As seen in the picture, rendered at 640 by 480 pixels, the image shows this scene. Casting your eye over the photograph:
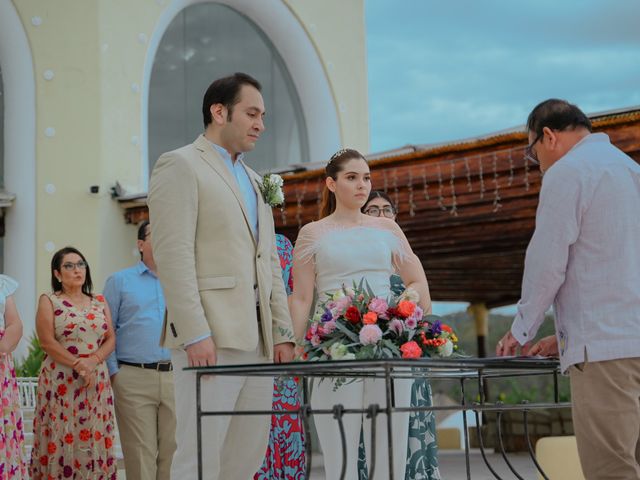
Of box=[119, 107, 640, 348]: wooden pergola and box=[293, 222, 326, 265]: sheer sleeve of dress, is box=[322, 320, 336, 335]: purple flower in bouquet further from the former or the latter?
box=[119, 107, 640, 348]: wooden pergola

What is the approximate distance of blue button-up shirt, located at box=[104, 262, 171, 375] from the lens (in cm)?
719

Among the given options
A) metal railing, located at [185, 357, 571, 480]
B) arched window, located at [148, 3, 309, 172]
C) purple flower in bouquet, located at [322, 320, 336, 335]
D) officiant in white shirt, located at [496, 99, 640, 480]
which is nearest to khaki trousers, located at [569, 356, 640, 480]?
officiant in white shirt, located at [496, 99, 640, 480]

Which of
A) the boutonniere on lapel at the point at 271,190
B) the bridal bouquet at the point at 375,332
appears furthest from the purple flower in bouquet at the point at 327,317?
the boutonniere on lapel at the point at 271,190

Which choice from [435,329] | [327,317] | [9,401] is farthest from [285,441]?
[435,329]

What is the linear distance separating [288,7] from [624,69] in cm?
4249

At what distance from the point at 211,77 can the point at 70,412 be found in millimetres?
6516

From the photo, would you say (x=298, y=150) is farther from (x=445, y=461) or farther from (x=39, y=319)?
(x=39, y=319)

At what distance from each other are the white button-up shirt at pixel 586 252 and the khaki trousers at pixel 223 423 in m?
1.13

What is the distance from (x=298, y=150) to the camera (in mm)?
13648

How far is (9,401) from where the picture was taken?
6.24 metres

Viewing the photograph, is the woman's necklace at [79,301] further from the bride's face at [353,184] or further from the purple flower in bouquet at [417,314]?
the purple flower in bouquet at [417,314]

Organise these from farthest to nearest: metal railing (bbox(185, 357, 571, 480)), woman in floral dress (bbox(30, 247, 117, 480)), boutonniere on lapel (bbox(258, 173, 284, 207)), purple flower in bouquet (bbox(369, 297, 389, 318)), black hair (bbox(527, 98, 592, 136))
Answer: woman in floral dress (bbox(30, 247, 117, 480)) → boutonniere on lapel (bbox(258, 173, 284, 207)) → purple flower in bouquet (bbox(369, 297, 389, 318)) → black hair (bbox(527, 98, 592, 136)) → metal railing (bbox(185, 357, 571, 480))

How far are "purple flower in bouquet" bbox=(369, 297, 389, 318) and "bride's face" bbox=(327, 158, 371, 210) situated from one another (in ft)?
3.86

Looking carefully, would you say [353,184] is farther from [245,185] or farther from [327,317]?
[327,317]
